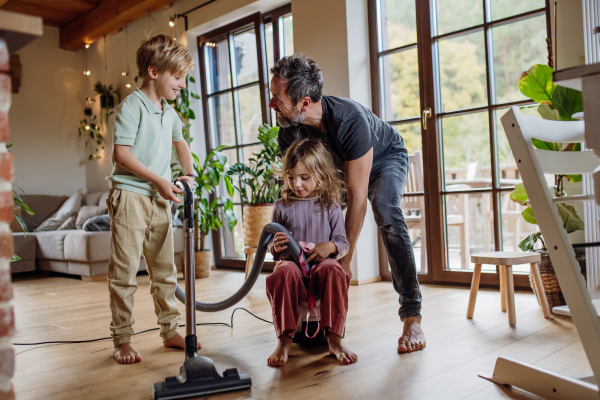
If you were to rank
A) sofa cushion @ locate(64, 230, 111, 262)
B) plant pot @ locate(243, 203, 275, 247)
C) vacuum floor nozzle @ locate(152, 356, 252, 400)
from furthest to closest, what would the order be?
sofa cushion @ locate(64, 230, 111, 262)
plant pot @ locate(243, 203, 275, 247)
vacuum floor nozzle @ locate(152, 356, 252, 400)

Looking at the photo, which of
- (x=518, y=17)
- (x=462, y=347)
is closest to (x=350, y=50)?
(x=518, y=17)

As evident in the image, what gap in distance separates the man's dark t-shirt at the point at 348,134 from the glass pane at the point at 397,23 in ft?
4.92

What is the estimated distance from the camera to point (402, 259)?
5.84 feet

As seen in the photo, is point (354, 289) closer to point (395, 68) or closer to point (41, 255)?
point (395, 68)

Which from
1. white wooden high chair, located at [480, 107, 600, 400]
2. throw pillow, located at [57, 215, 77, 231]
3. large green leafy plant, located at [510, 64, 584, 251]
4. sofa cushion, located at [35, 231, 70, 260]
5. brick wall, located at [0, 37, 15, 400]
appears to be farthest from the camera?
throw pillow, located at [57, 215, 77, 231]

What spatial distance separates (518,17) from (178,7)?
315 centimetres

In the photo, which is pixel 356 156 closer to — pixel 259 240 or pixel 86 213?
pixel 259 240

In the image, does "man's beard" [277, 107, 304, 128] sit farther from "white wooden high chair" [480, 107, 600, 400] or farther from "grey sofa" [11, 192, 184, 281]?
"grey sofa" [11, 192, 184, 281]

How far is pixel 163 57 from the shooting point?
1.79 metres

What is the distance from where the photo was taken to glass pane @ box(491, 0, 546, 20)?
2687 mm

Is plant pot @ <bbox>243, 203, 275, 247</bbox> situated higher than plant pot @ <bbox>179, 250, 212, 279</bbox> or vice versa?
plant pot @ <bbox>243, 203, 275, 247</bbox>

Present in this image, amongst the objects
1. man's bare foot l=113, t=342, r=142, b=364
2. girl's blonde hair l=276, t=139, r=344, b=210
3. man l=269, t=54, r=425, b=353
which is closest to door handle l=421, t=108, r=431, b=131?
man l=269, t=54, r=425, b=353

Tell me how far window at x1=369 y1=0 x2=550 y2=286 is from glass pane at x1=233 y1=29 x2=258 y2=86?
1269mm

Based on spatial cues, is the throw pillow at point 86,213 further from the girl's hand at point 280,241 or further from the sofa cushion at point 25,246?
the girl's hand at point 280,241
